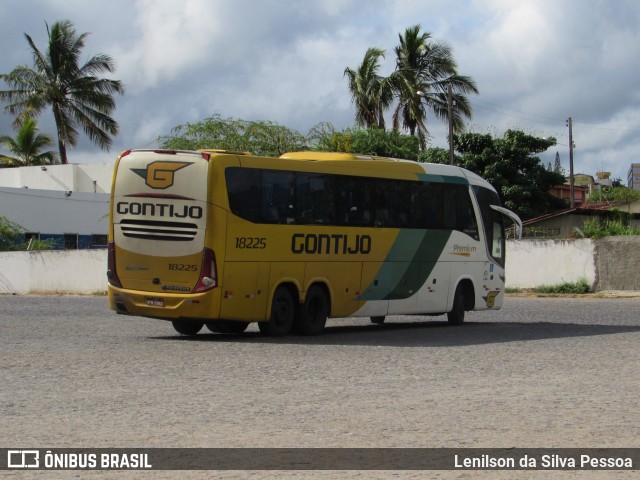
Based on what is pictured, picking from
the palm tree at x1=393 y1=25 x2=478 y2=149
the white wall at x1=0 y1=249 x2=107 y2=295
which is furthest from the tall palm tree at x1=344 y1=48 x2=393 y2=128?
the white wall at x1=0 y1=249 x2=107 y2=295

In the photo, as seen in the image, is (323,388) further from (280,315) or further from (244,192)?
(280,315)

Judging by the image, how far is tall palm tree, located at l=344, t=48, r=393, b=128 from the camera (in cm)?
6556

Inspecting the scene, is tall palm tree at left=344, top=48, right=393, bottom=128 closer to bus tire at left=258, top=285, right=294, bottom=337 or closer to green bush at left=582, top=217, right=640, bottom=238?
green bush at left=582, top=217, right=640, bottom=238

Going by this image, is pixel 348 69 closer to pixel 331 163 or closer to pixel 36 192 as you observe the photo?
pixel 36 192

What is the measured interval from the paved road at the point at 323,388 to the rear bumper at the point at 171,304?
519 millimetres

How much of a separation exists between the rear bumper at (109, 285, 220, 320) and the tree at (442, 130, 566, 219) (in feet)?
143

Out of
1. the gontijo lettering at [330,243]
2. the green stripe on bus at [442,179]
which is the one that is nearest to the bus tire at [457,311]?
the green stripe on bus at [442,179]

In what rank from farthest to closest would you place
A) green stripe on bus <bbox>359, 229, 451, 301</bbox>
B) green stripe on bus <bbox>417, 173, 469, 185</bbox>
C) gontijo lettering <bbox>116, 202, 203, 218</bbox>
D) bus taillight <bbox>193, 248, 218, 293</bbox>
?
green stripe on bus <bbox>417, 173, 469, 185</bbox> → green stripe on bus <bbox>359, 229, 451, 301</bbox> → gontijo lettering <bbox>116, 202, 203, 218</bbox> → bus taillight <bbox>193, 248, 218, 293</bbox>

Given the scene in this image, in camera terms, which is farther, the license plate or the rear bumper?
the license plate

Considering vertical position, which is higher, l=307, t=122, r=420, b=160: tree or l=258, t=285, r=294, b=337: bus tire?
l=307, t=122, r=420, b=160: tree

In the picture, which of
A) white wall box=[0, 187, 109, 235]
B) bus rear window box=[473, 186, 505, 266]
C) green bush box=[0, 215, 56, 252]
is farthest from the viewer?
white wall box=[0, 187, 109, 235]

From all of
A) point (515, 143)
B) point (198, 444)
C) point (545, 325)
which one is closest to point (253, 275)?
point (545, 325)

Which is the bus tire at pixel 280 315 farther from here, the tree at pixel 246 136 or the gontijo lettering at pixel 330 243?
the tree at pixel 246 136

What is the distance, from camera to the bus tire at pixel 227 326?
70.5 ft
